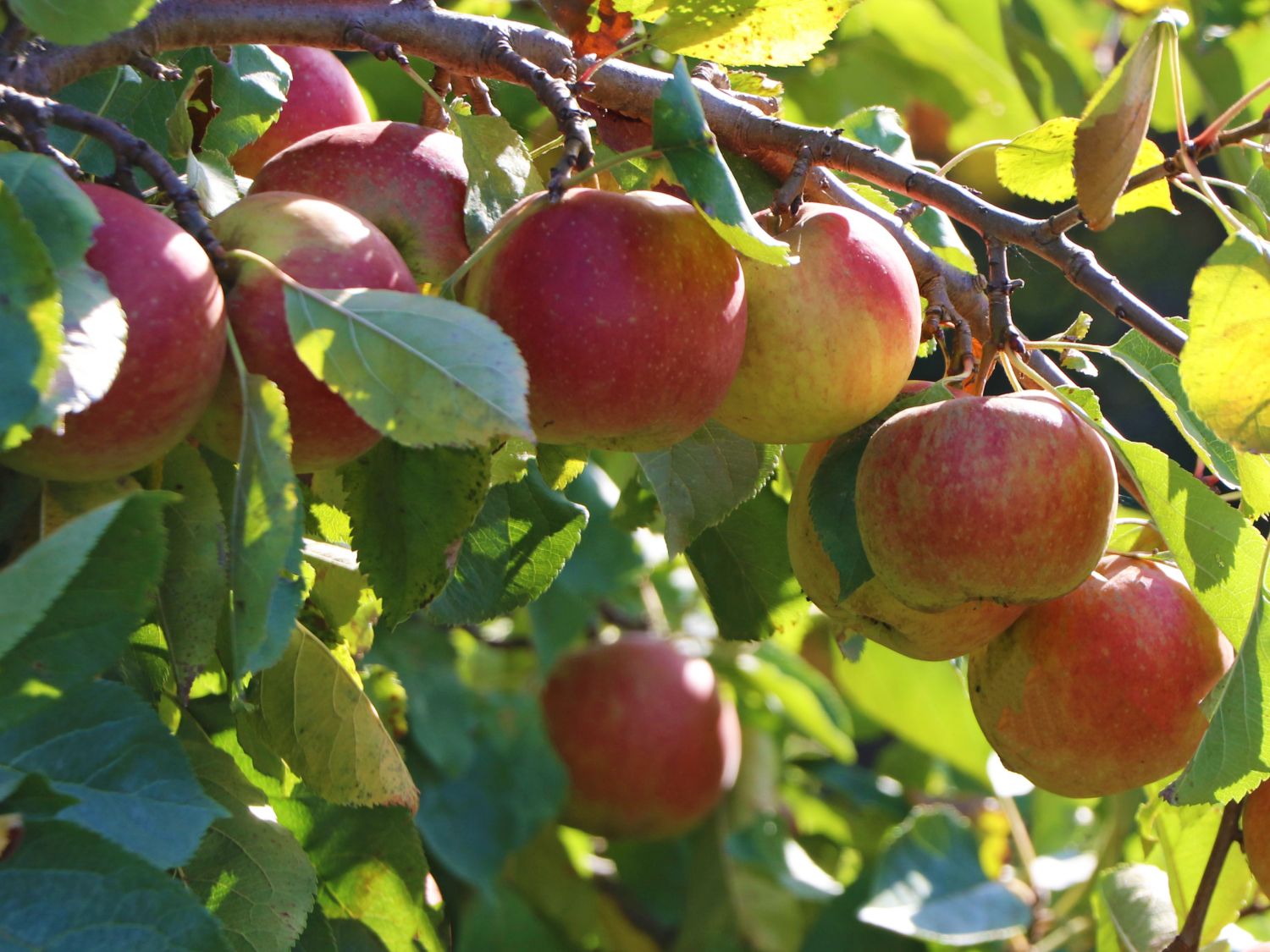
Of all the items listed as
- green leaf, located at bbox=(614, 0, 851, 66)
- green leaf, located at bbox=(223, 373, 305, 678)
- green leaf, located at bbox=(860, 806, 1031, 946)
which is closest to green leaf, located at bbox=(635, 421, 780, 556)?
green leaf, located at bbox=(614, 0, 851, 66)

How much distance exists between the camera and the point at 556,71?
2.33ft

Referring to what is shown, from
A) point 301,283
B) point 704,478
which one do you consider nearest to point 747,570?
point 704,478

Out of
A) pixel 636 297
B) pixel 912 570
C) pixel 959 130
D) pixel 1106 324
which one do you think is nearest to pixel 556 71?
pixel 636 297

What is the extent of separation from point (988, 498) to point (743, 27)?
282 millimetres

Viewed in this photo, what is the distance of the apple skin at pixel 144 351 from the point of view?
497mm

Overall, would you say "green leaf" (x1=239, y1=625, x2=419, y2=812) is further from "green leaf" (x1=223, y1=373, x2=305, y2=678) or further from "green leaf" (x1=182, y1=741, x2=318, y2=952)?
"green leaf" (x1=223, y1=373, x2=305, y2=678)

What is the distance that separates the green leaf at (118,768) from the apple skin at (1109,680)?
1.64ft

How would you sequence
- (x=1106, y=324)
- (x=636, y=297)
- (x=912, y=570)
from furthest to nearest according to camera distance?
(x=1106, y=324), (x=912, y=570), (x=636, y=297)

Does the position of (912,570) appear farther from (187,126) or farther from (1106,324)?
(1106,324)

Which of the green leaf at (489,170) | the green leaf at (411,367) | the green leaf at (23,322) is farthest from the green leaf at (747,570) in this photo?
the green leaf at (23,322)

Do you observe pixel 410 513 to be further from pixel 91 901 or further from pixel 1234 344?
pixel 1234 344

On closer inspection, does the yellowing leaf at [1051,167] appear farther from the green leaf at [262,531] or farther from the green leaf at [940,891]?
the green leaf at [940,891]

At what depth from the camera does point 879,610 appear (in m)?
0.78

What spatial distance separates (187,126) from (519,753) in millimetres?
1252
